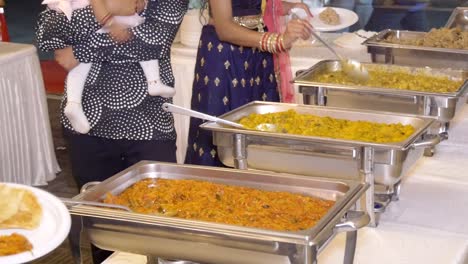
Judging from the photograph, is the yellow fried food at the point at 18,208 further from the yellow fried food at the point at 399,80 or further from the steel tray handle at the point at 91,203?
the yellow fried food at the point at 399,80

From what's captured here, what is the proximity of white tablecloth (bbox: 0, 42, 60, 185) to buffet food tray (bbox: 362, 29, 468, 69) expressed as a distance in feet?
4.89

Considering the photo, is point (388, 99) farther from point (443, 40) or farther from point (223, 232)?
point (223, 232)

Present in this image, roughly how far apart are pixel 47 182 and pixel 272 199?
2453 millimetres

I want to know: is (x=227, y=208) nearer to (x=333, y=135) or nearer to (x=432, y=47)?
(x=333, y=135)

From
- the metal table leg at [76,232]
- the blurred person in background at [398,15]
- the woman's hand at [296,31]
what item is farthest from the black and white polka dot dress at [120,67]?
the blurred person in background at [398,15]

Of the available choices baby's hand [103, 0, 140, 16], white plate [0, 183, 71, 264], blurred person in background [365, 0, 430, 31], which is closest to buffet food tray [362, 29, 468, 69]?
baby's hand [103, 0, 140, 16]

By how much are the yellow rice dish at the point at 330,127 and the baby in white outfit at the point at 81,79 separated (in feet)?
0.71

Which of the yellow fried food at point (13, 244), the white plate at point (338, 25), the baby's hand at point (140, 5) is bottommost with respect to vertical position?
the white plate at point (338, 25)

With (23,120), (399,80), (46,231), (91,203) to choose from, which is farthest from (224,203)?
(23,120)

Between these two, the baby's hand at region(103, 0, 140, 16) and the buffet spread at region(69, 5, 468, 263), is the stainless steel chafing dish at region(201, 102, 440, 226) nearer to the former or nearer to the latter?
the buffet spread at region(69, 5, 468, 263)

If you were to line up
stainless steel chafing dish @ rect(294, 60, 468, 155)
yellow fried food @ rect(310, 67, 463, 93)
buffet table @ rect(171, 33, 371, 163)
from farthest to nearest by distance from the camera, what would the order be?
buffet table @ rect(171, 33, 371, 163), yellow fried food @ rect(310, 67, 463, 93), stainless steel chafing dish @ rect(294, 60, 468, 155)

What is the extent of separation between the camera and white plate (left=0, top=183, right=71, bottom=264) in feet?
3.28

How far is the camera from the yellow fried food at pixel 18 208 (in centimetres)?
111

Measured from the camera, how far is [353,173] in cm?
155
